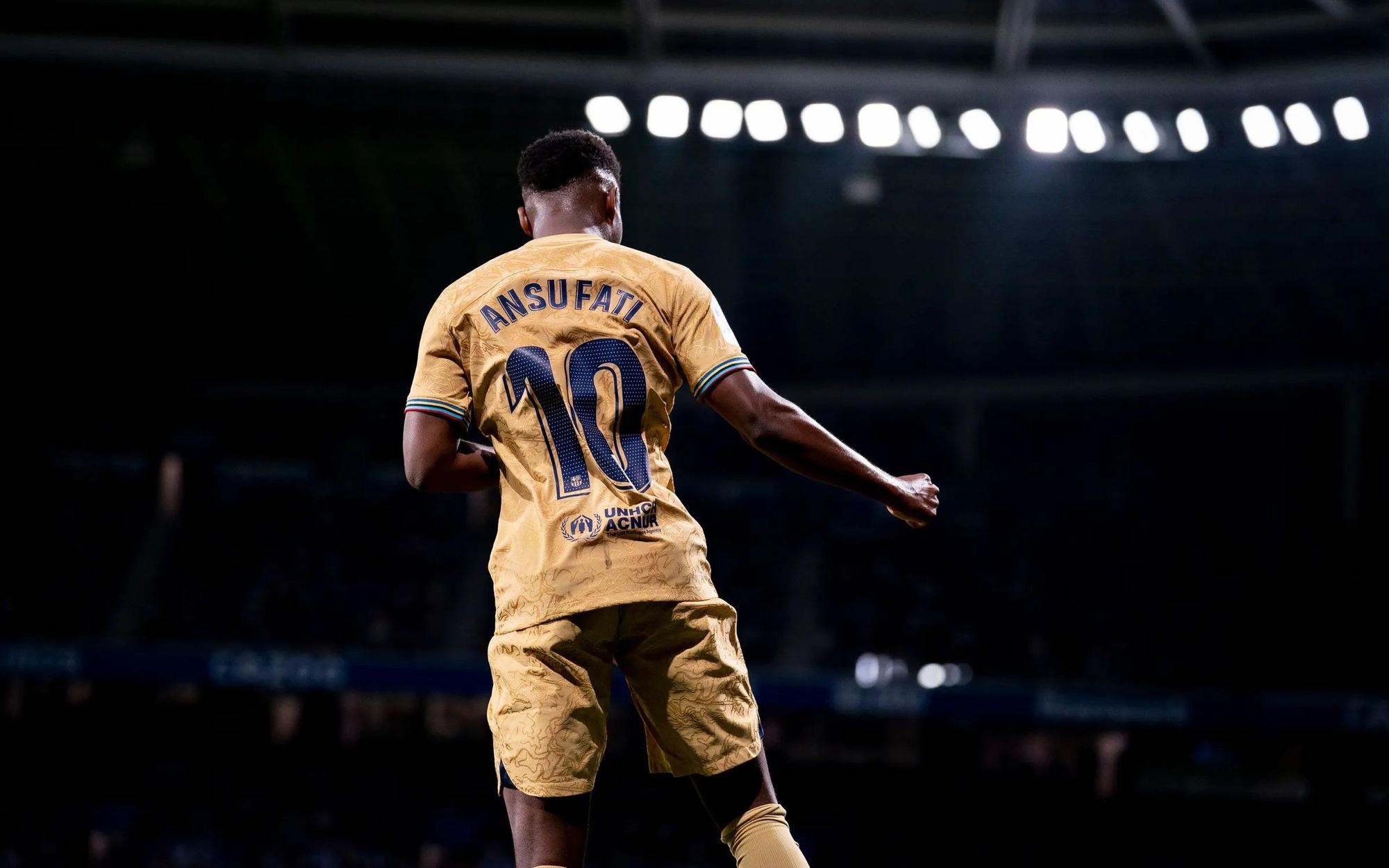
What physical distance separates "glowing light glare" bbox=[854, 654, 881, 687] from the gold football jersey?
18.9m

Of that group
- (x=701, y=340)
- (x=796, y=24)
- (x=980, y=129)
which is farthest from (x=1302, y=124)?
(x=701, y=340)

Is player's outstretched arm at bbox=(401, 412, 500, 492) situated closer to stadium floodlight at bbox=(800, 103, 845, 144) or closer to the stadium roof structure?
the stadium roof structure

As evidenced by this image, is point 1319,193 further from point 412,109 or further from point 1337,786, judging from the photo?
point 412,109

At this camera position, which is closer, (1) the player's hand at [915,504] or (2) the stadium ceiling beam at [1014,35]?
(1) the player's hand at [915,504]

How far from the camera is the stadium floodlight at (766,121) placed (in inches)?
695

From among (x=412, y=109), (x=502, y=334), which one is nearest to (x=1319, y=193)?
(x=412, y=109)

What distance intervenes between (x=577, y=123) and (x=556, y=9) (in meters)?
1.83

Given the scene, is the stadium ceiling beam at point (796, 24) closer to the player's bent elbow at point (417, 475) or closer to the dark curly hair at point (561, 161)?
the dark curly hair at point (561, 161)

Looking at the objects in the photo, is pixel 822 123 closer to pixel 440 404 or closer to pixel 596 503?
pixel 440 404

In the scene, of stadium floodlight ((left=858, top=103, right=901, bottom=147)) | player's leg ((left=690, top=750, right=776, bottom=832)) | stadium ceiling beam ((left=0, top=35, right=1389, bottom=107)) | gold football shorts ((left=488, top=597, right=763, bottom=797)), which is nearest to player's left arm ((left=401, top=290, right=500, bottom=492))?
gold football shorts ((left=488, top=597, right=763, bottom=797))

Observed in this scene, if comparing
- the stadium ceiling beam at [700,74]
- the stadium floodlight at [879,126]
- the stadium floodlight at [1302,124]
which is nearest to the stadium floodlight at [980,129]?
the stadium ceiling beam at [700,74]

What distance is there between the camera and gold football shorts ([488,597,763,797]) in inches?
107

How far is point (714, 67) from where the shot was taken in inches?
672

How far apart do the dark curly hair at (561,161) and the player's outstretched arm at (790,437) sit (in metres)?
0.61
